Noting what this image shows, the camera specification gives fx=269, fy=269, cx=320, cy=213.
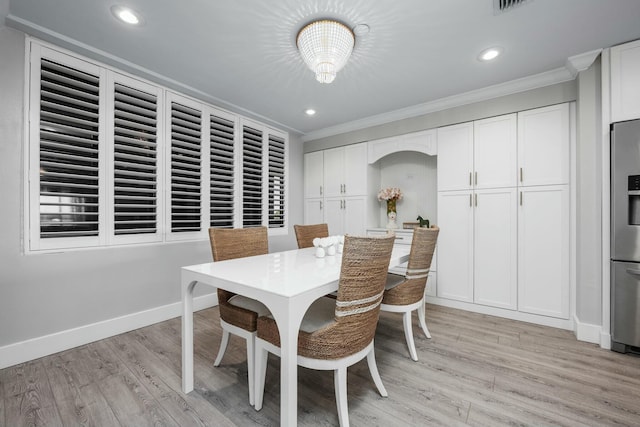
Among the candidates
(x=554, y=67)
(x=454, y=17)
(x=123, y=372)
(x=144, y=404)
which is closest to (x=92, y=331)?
(x=123, y=372)

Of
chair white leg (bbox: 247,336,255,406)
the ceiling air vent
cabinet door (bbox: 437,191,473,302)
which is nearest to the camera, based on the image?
chair white leg (bbox: 247,336,255,406)

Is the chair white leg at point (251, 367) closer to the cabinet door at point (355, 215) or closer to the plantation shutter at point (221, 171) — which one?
the plantation shutter at point (221, 171)

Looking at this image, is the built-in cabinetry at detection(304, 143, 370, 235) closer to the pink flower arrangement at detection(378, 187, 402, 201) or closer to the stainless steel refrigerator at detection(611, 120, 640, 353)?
the pink flower arrangement at detection(378, 187, 402, 201)

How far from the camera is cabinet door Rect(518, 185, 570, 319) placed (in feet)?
8.68

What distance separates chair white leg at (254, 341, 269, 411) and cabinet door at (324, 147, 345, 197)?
3070mm

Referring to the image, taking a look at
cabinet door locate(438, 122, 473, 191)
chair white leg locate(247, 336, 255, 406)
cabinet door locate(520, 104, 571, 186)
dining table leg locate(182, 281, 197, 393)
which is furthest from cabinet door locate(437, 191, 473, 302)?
dining table leg locate(182, 281, 197, 393)

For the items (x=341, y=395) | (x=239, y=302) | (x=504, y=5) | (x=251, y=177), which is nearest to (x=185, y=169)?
(x=251, y=177)

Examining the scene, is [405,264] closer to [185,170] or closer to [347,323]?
[347,323]

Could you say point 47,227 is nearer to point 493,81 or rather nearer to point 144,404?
point 144,404

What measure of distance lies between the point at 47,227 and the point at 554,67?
4.68m

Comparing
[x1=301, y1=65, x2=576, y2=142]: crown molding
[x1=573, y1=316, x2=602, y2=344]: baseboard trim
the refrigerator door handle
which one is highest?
[x1=301, y1=65, x2=576, y2=142]: crown molding

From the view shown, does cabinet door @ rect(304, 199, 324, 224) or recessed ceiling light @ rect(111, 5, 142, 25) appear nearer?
recessed ceiling light @ rect(111, 5, 142, 25)

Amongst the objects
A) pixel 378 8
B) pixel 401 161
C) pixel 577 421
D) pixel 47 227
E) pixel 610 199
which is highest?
pixel 378 8

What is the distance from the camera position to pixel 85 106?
2.31 m
